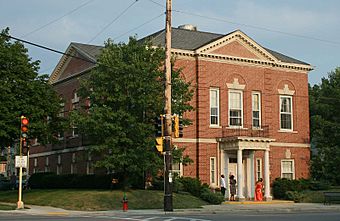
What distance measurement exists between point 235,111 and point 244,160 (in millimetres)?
3561

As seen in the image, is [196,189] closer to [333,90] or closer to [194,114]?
[194,114]

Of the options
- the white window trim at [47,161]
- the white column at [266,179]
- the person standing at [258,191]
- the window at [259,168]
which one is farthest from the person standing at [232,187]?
the white window trim at [47,161]

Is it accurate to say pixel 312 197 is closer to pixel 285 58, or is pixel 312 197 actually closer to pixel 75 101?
pixel 285 58

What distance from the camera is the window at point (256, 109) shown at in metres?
42.1

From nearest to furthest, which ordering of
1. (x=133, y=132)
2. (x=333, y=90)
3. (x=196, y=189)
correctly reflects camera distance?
(x=133, y=132) → (x=196, y=189) → (x=333, y=90)

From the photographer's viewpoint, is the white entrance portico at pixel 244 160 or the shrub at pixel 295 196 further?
the shrub at pixel 295 196

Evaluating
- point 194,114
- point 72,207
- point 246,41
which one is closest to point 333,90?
point 246,41

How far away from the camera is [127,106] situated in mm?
33750

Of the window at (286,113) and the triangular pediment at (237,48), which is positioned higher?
the triangular pediment at (237,48)

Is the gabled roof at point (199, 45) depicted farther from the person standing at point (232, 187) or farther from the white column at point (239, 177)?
the person standing at point (232, 187)

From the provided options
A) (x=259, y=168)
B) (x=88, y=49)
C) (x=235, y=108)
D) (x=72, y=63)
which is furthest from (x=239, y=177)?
(x=72, y=63)

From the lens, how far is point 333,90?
49.1 metres

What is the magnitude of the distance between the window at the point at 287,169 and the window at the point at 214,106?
630cm

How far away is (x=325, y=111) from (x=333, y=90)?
304 centimetres
